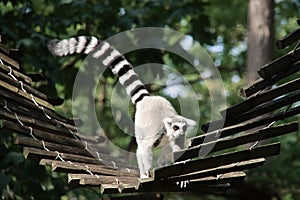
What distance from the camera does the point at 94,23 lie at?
569 centimetres

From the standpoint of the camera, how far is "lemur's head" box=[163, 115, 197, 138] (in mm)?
3654

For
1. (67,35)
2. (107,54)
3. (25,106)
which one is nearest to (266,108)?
(25,106)

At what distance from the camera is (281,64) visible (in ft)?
9.25

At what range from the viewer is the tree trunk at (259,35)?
5.33 m

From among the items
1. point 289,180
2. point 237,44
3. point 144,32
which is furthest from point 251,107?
point 237,44

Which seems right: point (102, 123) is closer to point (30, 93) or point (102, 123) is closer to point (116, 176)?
point (30, 93)

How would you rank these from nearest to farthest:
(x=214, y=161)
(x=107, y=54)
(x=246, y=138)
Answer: (x=214, y=161) → (x=246, y=138) → (x=107, y=54)

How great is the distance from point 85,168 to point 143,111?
1129mm

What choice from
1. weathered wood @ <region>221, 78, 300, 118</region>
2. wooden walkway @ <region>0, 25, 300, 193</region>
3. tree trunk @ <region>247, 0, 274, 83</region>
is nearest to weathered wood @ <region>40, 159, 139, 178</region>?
wooden walkway @ <region>0, 25, 300, 193</region>

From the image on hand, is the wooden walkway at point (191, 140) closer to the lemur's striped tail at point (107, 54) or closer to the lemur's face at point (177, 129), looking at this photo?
the lemur's face at point (177, 129)

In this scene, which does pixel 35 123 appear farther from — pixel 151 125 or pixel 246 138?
pixel 246 138

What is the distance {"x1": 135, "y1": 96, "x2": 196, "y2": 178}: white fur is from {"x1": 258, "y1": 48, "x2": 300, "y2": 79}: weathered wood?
0.97 metres

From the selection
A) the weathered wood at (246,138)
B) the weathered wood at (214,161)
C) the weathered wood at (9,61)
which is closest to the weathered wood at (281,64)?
the weathered wood at (246,138)

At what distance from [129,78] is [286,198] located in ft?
13.9
